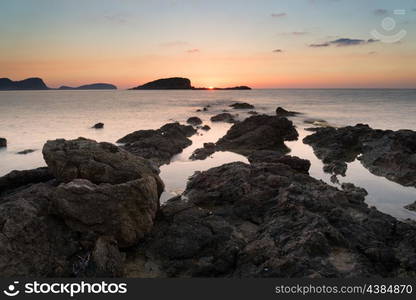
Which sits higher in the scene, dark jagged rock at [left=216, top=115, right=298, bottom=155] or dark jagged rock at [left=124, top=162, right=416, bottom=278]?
dark jagged rock at [left=216, top=115, right=298, bottom=155]

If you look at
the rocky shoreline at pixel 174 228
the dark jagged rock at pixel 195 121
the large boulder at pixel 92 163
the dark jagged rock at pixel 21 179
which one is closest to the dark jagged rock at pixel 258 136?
the rocky shoreline at pixel 174 228

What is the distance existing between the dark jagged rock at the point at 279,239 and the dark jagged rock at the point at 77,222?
95 cm

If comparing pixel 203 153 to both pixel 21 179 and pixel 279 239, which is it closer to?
pixel 21 179

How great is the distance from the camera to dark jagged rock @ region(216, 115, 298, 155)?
Answer: 3822cm

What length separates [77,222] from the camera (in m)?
12.0

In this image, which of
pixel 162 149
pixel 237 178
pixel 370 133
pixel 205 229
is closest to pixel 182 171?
pixel 162 149

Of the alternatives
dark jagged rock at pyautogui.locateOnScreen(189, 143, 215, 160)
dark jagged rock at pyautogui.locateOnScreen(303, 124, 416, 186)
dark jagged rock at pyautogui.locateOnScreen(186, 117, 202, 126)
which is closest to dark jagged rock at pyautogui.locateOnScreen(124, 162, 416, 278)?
dark jagged rock at pyautogui.locateOnScreen(303, 124, 416, 186)

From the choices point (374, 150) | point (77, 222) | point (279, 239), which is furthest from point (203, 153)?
point (77, 222)

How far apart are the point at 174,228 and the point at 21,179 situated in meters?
7.77

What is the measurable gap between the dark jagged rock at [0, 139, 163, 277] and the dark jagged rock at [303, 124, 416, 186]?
1862cm

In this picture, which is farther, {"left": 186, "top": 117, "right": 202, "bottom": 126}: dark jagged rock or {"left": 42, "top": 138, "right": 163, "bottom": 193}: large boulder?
{"left": 186, "top": 117, "right": 202, "bottom": 126}: dark jagged rock

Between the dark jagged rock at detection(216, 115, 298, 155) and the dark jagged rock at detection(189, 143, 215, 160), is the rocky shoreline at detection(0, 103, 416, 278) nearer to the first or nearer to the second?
the dark jagged rock at detection(189, 143, 215, 160)

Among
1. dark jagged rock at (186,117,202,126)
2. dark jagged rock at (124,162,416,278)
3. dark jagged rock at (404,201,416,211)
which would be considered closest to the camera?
dark jagged rock at (124,162,416,278)

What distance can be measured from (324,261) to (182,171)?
17830 mm
